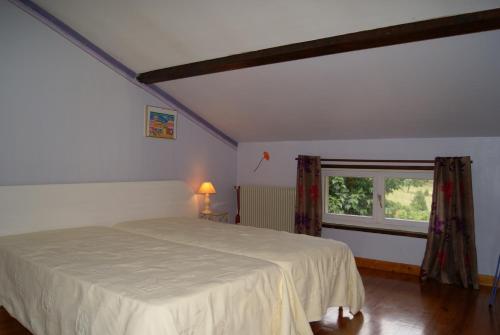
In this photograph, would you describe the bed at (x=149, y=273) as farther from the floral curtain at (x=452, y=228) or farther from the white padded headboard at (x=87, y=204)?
the floral curtain at (x=452, y=228)

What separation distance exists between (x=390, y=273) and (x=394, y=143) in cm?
154

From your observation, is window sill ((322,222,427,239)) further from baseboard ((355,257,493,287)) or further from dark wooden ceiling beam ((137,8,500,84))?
dark wooden ceiling beam ((137,8,500,84))

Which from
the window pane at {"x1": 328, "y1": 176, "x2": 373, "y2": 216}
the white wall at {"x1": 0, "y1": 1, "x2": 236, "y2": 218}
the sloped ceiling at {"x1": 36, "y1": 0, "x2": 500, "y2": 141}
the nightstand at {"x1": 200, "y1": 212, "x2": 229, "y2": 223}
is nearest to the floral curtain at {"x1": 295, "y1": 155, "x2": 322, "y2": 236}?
the window pane at {"x1": 328, "y1": 176, "x2": 373, "y2": 216}

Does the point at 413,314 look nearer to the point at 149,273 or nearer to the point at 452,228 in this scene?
the point at 452,228

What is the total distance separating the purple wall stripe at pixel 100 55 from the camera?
3.58 metres

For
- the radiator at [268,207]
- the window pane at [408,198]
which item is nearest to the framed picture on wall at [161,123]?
the radiator at [268,207]

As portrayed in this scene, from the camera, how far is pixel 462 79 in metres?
3.26

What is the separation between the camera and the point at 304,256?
9.04 feet

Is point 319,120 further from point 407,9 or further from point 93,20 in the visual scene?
point 93,20

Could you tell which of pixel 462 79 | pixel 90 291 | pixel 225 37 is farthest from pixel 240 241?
pixel 462 79

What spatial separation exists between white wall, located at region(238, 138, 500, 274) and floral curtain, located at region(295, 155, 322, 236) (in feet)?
0.74

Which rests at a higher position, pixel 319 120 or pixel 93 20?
pixel 93 20

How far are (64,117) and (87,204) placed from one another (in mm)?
907

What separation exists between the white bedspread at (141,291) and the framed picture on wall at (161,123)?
190cm
